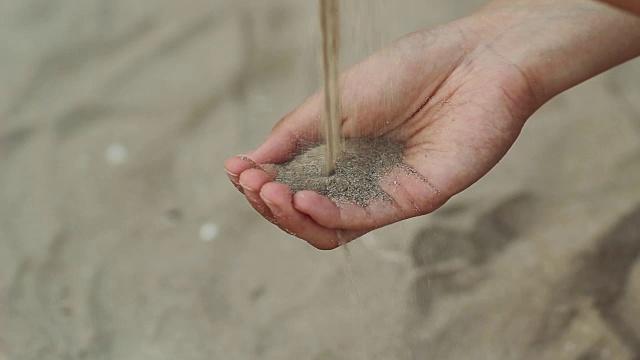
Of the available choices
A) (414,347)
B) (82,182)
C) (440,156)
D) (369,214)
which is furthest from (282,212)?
(82,182)

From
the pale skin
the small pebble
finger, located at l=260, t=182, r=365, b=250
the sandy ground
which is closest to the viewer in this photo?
finger, located at l=260, t=182, r=365, b=250

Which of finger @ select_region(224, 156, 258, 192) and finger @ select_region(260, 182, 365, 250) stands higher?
finger @ select_region(224, 156, 258, 192)

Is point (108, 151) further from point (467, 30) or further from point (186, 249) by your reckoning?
point (467, 30)

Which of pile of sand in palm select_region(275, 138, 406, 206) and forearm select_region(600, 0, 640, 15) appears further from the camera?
pile of sand in palm select_region(275, 138, 406, 206)

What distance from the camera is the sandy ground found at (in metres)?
1.52

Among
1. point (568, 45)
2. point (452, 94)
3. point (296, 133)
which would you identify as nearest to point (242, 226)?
point (296, 133)

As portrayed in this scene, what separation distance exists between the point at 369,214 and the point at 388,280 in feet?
1.60

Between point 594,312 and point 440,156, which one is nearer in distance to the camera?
point 440,156

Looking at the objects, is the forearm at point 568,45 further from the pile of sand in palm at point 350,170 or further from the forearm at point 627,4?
the forearm at point 627,4

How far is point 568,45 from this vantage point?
4.35 ft

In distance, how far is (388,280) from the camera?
159 cm

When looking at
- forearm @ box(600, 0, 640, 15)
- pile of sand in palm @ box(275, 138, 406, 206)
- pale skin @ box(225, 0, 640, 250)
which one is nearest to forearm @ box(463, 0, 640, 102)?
pale skin @ box(225, 0, 640, 250)

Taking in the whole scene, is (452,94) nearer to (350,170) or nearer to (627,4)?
(350,170)

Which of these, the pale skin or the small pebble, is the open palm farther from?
the small pebble
